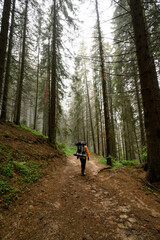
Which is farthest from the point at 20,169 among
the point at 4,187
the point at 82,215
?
the point at 82,215

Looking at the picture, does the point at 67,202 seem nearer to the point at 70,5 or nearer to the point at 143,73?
the point at 143,73

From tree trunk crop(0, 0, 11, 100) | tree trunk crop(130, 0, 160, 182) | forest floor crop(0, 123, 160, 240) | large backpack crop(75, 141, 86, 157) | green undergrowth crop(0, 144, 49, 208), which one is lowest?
forest floor crop(0, 123, 160, 240)

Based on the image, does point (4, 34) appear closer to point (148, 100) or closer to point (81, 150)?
point (81, 150)

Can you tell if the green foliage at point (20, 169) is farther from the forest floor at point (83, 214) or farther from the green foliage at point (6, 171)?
the forest floor at point (83, 214)

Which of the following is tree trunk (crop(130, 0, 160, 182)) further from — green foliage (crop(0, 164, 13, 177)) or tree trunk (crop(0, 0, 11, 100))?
tree trunk (crop(0, 0, 11, 100))

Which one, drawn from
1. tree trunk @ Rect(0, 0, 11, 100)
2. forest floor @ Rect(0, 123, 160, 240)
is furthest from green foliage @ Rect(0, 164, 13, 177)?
tree trunk @ Rect(0, 0, 11, 100)

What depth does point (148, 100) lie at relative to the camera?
14.5 ft

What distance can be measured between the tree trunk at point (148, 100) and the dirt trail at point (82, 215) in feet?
3.82

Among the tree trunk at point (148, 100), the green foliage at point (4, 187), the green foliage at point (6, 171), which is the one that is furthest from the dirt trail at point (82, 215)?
the tree trunk at point (148, 100)

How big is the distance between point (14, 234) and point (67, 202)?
1.43m

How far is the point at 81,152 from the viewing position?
5.88 meters

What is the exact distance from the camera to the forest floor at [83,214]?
1.93m

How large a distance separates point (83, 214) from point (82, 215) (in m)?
0.04

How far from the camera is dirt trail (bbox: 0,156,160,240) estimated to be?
75.9 inches
